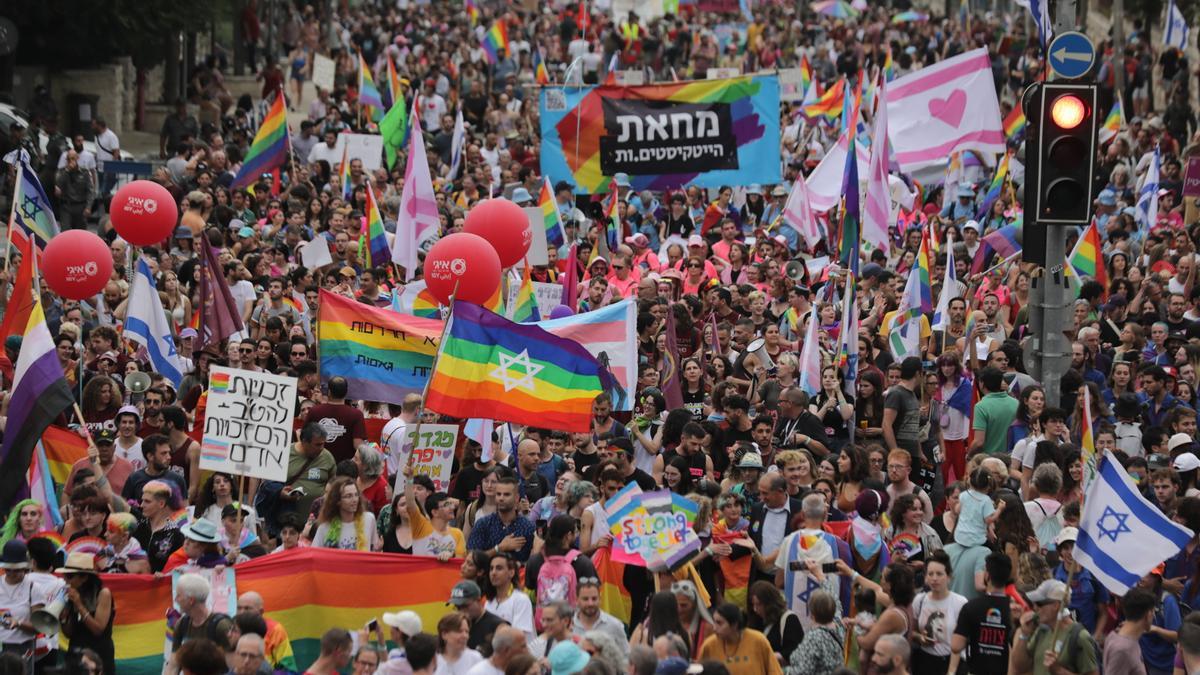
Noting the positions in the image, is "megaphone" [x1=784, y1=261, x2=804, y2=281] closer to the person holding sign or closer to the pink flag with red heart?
the pink flag with red heart

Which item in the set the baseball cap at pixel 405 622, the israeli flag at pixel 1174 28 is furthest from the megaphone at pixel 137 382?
the israeli flag at pixel 1174 28

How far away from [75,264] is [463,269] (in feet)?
10.6

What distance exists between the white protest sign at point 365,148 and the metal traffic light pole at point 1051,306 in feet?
46.9

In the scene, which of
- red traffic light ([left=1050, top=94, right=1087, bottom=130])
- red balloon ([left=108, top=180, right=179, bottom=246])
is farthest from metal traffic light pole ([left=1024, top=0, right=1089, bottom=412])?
red balloon ([left=108, top=180, right=179, bottom=246])

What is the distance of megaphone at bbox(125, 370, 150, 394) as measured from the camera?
15.2 metres

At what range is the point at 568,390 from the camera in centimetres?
1392

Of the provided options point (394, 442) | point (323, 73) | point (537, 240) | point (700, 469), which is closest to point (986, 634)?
point (700, 469)

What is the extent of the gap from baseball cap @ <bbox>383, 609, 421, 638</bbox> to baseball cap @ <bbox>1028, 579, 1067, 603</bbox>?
2942mm

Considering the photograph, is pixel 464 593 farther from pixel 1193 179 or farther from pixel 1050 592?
pixel 1193 179

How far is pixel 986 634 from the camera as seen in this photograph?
424 inches

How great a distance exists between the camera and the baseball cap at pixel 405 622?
413 inches

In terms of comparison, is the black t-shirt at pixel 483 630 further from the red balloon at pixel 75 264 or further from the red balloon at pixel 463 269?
the red balloon at pixel 75 264

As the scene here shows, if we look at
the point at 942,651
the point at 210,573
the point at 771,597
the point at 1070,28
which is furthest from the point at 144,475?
the point at 1070,28

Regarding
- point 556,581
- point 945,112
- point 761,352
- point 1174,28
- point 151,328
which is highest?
point 1174,28
